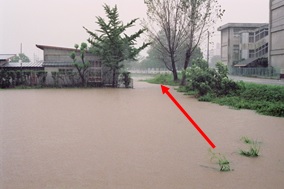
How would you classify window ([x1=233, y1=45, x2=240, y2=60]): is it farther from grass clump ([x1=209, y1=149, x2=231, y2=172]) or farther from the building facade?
grass clump ([x1=209, y1=149, x2=231, y2=172])

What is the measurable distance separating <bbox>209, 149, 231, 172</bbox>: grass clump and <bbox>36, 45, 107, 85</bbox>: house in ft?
64.7

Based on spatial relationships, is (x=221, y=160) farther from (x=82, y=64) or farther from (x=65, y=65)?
(x=65, y=65)

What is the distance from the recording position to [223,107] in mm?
13438

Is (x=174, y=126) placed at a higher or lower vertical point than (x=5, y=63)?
lower

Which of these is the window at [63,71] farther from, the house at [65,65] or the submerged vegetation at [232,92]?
the submerged vegetation at [232,92]

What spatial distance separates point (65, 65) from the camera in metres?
25.0

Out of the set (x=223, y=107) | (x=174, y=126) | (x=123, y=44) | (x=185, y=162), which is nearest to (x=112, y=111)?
(x=174, y=126)

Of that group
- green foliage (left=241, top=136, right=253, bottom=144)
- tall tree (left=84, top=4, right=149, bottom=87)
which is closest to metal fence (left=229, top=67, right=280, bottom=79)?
tall tree (left=84, top=4, right=149, bottom=87)

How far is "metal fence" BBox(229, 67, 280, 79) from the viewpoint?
A: 1257 inches

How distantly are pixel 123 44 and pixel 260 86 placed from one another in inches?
495

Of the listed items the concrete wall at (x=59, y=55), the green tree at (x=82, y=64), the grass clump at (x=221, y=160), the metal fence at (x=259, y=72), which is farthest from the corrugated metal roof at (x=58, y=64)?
the grass clump at (x=221, y=160)

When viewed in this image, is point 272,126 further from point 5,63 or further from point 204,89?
point 5,63

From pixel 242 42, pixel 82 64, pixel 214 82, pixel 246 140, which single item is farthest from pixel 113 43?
pixel 242 42

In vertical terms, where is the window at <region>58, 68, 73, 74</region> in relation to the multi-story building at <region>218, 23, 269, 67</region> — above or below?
below
